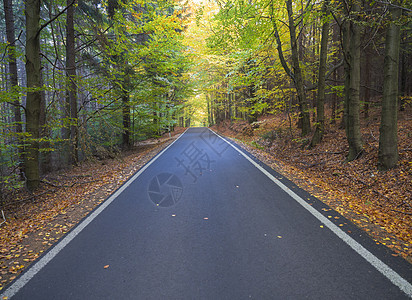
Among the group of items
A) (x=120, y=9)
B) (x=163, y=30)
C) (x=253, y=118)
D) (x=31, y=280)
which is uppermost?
(x=120, y=9)

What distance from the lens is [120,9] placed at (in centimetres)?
1052

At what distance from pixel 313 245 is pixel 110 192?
478cm

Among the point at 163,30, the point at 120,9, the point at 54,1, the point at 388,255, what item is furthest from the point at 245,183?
the point at 54,1

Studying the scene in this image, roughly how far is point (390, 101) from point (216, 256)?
5.90 meters

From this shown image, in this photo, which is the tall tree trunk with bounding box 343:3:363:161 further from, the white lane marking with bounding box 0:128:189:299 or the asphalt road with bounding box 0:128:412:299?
the white lane marking with bounding box 0:128:189:299

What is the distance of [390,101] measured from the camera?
5676 mm

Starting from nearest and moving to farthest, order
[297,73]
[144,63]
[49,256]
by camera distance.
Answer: [49,256]
[297,73]
[144,63]

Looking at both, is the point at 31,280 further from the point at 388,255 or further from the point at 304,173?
the point at 304,173

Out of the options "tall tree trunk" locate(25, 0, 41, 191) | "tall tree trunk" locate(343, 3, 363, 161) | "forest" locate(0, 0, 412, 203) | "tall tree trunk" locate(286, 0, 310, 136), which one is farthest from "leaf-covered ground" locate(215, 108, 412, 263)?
"tall tree trunk" locate(25, 0, 41, 191)

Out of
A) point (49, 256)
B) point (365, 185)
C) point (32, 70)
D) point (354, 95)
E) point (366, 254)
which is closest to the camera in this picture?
point (366, 254)

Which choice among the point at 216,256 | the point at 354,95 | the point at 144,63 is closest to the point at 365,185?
the point at 354,95

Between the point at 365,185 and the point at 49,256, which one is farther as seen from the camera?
the point at 365,185

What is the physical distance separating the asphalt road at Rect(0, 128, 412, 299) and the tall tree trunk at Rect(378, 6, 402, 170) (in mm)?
2743

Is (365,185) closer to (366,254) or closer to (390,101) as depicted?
(390,101)
